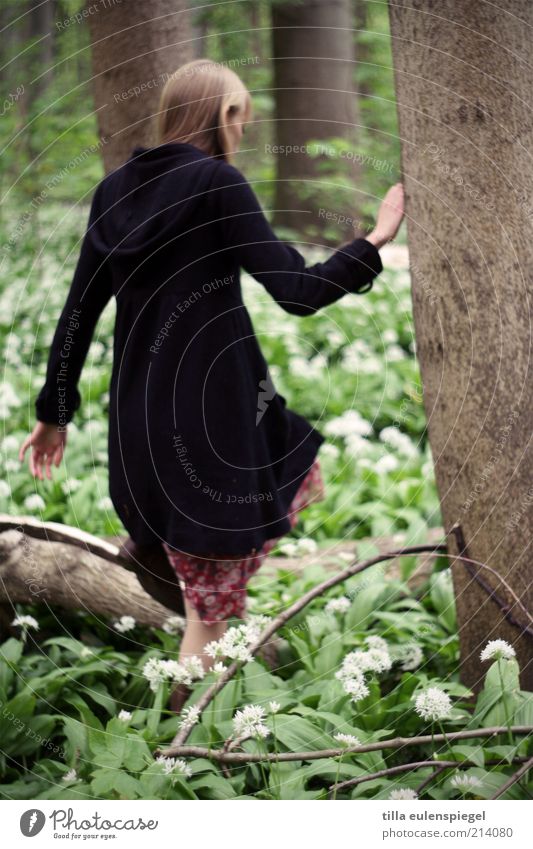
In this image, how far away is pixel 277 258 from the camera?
1.82m

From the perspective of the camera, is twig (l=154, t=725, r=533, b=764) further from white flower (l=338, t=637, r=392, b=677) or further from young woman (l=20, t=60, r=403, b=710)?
young woman (l=20, t=60, r=403, b=710)

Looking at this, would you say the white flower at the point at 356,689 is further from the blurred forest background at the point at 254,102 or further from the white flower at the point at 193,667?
the blurred forest background at the point at 254,102

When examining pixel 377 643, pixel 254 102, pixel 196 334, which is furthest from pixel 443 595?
pixel 254 102

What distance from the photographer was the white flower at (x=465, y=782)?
1729 millimetres

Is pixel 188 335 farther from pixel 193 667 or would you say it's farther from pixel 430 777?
pixel 430 777

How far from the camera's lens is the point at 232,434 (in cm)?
202

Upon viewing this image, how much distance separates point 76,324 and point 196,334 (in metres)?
0.35

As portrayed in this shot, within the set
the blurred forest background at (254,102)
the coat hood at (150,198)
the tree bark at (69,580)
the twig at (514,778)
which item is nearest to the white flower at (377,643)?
the twig at (514,778)

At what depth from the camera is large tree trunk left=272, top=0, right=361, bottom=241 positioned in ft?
21.3

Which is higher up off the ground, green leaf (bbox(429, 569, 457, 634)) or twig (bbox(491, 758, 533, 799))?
green leaf (bbox(429, 569, 457, 634))

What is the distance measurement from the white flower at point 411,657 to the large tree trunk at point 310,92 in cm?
458

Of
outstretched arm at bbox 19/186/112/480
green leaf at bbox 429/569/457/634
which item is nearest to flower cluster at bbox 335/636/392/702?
green leaf at bbox 429/569/457/634

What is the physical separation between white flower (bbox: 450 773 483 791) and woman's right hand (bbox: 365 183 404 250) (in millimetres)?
1216

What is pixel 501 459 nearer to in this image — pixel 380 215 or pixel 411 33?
pixel 380 215
